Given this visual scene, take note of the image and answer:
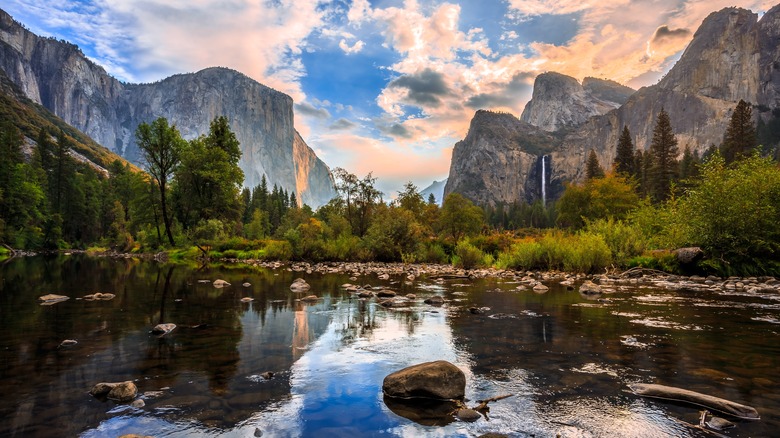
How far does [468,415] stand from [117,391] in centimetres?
395

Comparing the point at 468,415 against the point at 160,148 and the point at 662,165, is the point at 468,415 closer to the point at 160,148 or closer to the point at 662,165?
the point at 160,148

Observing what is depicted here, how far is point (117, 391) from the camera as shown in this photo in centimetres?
436

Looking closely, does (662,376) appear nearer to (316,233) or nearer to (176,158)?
(316,233)

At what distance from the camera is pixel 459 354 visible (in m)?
6.28

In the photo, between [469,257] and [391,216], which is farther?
[391,216]

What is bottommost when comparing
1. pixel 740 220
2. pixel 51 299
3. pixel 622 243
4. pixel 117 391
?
pixel 117 391

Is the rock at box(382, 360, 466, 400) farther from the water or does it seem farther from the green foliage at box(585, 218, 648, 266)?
the green foliage at box(585, 218, 648, 266)

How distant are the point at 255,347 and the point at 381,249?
26.4 m

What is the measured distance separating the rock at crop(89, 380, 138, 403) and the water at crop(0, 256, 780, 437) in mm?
125

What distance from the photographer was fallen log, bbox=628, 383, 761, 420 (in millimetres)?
3848

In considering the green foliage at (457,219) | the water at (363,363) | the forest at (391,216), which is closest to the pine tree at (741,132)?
the forest at (391,216)

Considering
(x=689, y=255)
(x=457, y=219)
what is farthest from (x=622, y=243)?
(x=457, y=219)

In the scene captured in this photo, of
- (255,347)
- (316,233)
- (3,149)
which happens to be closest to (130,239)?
(3,149)

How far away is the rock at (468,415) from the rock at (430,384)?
17.2 inches
